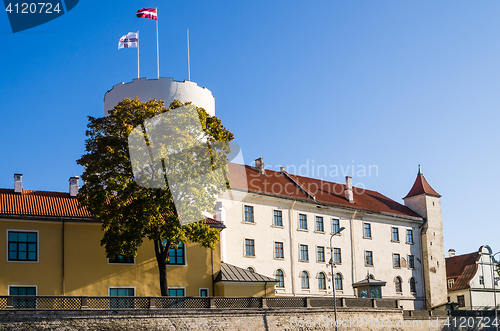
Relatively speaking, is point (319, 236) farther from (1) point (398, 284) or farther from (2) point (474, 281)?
(2) point (474, 281)

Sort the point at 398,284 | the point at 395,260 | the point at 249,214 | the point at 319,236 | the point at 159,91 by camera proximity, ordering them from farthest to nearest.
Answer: the point at 395,260, the point at 398,284, the point at 319,236, the point at 249,214, the point at 159,91

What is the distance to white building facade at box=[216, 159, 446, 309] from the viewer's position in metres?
43.9

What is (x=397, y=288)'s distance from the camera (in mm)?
53344

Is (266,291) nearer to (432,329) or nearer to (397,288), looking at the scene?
(432,329)

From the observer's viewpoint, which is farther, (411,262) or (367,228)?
(411,262)

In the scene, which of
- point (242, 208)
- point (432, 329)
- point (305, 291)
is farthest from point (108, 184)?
point (432, 329)

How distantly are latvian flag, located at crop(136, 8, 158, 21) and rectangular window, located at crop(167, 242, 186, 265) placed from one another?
16166 millimetres

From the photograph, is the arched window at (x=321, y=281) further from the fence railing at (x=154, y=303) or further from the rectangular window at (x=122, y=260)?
the rectangular window at (x=122, y=260)

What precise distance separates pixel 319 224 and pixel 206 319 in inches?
882

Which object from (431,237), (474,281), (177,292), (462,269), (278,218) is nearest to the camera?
(177,292)

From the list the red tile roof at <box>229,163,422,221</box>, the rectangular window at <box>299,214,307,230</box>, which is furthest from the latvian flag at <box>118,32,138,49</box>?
the rectangular window at <box>299,214,307,230</box>

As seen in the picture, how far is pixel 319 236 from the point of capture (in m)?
48.8

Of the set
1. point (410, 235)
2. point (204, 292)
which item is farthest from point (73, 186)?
point (410, 235)

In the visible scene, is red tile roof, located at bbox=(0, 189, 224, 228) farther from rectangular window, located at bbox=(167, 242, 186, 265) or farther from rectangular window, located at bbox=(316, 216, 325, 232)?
rectangular window, located at bbox=(316, 216, 325, 232)
